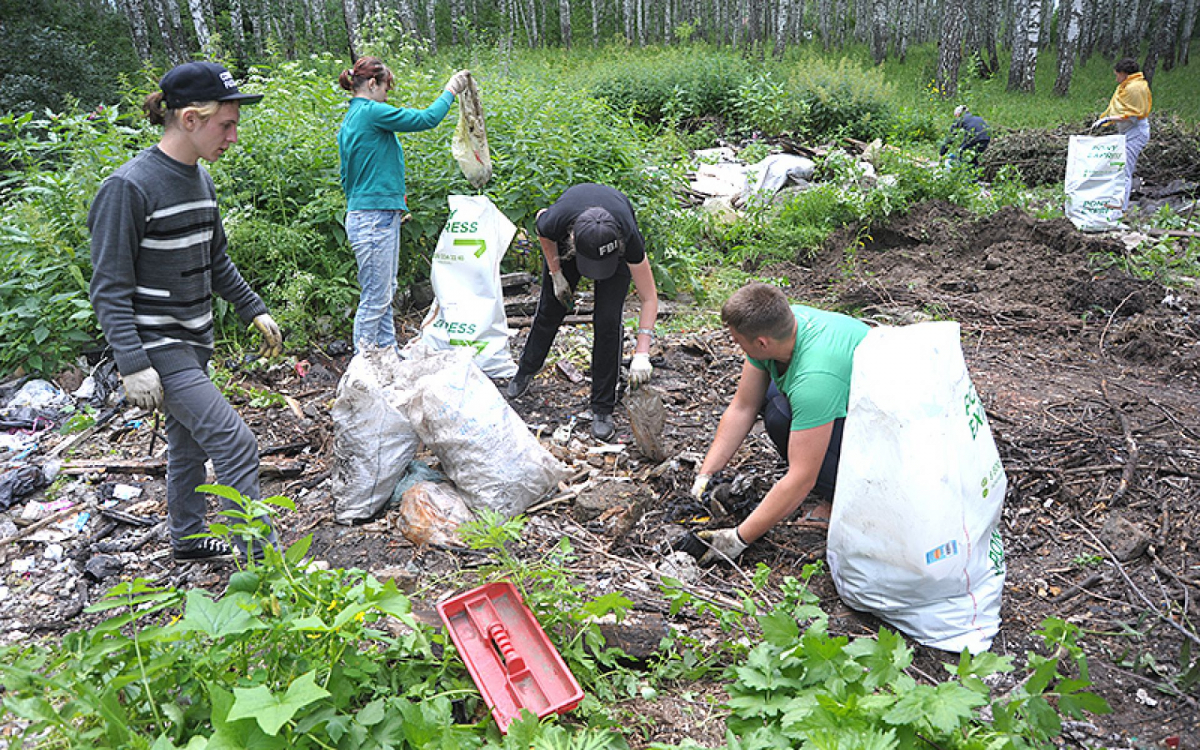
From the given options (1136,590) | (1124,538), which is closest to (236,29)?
(1124,538)

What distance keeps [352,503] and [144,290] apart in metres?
1.12

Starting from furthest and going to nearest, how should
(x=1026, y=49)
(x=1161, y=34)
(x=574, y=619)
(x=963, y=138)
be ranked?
(x=1161, y=34) → (x=1026, y=49) → (x=963, y=138) → (x=574, y=619)

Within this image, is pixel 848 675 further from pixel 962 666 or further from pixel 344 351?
pixel 344 351

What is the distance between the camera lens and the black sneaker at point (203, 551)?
9.20ft

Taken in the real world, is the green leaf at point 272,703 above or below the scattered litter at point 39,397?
above

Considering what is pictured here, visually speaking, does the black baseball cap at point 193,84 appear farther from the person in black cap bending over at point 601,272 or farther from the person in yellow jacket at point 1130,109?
the person in yellow jacket at point 1130,109

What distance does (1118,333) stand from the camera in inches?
191

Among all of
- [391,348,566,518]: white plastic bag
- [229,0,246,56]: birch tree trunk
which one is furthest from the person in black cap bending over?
[229,0,246,56]: birch tree trunk

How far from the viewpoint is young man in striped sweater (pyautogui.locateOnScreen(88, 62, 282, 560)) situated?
2.32 meters

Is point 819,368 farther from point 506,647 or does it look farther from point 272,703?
point 272,703

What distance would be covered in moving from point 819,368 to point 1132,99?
7.28 m

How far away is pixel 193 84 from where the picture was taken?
233cm

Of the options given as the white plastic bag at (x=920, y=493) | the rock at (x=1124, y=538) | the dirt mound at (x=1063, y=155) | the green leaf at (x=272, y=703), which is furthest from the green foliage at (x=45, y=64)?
the dirt mound at (x=1063, y=155)

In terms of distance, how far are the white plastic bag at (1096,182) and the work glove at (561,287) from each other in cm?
566
